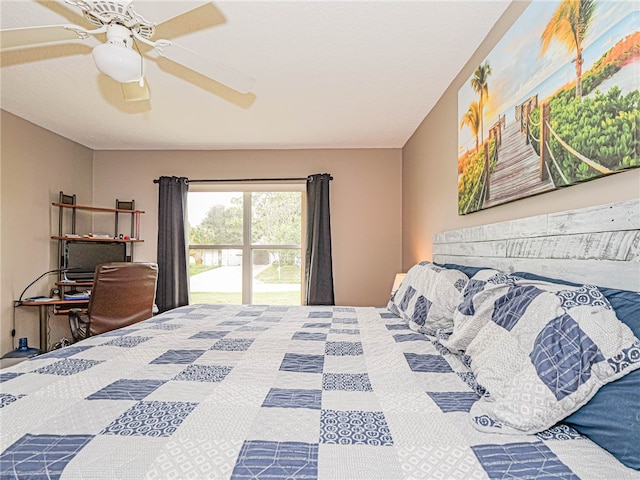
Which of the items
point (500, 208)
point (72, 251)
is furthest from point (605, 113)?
point (72, 251)

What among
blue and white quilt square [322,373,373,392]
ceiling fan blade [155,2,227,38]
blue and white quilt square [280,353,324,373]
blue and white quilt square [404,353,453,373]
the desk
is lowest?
the desk

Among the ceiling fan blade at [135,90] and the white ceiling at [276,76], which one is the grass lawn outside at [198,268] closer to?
the white ceiling at [276,76]

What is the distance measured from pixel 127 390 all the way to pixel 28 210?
11.3ft

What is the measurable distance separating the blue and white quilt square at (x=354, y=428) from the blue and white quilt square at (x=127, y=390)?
0.57 metres

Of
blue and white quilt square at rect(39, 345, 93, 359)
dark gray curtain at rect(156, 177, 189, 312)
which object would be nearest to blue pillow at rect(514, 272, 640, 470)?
blue and white quilt square at rect(39, 345, 93, 359)

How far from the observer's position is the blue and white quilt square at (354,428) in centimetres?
85

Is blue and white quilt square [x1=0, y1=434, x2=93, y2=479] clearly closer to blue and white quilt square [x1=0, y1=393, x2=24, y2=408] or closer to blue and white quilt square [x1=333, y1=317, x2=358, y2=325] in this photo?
blue and white quilt square [x1=0, y1=393, x2=24, y2=408]

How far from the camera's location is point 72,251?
13.0ft

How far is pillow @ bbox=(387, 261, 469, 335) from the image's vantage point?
1.79m

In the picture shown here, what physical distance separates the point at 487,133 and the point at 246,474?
2.02 meters

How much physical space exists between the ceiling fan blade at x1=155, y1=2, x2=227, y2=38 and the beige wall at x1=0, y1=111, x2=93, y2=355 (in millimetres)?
2323

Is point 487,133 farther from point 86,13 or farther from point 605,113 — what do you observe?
point 86,13

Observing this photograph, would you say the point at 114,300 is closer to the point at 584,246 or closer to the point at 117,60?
the point at 117,60

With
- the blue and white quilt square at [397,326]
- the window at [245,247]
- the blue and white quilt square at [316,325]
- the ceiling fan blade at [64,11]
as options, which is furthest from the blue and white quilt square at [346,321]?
the window at [245,247]
